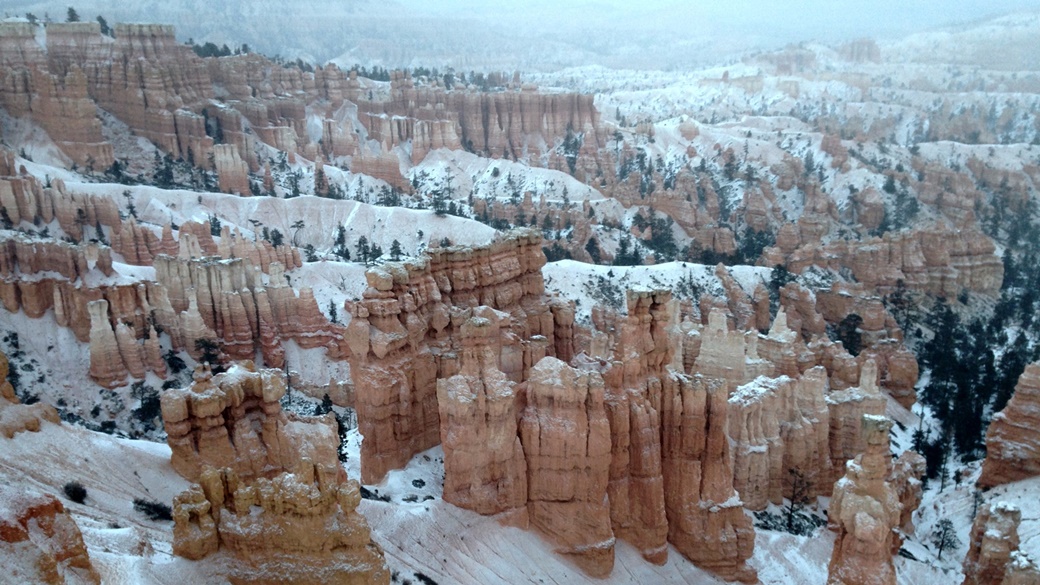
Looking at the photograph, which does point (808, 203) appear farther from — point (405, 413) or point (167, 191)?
point (405, 413)

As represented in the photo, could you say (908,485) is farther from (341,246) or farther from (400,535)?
(341,246)

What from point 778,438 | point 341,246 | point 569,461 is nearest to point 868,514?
point 569,461

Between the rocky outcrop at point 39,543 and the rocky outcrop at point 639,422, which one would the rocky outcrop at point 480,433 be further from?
the rocky outcrop at point 39,543

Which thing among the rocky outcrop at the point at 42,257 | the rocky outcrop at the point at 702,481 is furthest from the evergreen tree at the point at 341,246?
the rocky outcrop at the point at 702,481

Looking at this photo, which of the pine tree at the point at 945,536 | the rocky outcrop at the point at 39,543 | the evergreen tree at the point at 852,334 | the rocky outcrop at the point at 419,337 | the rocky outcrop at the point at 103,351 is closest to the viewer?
the rocky outcrop at the point at 39,543

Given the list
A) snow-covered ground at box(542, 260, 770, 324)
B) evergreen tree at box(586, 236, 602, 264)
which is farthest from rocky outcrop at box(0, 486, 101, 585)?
evergreen tree at box(586, 236, 602, 264)

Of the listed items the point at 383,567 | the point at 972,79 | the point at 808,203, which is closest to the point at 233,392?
the point at 383,567
